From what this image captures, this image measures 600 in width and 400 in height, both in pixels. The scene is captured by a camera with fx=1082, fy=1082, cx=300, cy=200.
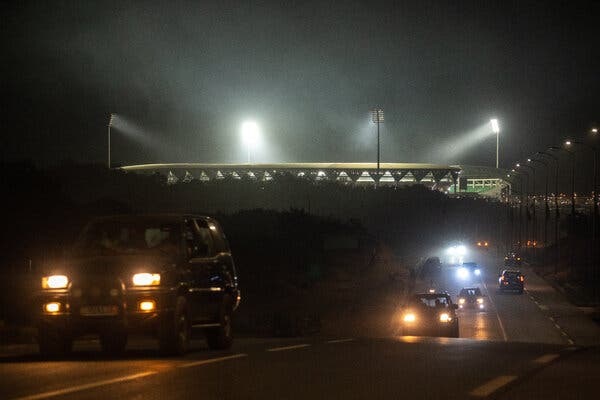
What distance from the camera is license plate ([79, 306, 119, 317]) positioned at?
581 inches

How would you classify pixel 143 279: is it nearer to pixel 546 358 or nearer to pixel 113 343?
pixel 113 343

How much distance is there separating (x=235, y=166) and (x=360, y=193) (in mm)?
41466

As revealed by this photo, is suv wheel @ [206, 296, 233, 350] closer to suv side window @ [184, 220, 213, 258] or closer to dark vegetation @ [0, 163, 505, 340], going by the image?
suv side window @ [184, 220, 213, 258]

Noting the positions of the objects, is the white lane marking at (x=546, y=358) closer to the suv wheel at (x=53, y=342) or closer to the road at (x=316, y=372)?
the road at (x=316, y=372)

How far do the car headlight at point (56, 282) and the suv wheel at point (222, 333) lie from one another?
2970 millimetres

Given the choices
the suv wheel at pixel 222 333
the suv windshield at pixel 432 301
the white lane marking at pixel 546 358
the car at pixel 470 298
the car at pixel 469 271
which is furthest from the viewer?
the car at pixel 469 271

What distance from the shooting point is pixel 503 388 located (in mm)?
11906

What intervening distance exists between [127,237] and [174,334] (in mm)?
2231

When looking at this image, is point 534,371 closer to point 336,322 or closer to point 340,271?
point 336,322

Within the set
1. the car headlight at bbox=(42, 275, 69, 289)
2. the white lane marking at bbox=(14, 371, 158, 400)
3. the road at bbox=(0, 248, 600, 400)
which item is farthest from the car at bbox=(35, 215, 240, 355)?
the white lane marking at bbox=(14, 371, 158, 400)

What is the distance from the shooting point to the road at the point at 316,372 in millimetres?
11320

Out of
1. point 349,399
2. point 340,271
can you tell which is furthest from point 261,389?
point 340,271

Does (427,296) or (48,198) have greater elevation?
(48,198)

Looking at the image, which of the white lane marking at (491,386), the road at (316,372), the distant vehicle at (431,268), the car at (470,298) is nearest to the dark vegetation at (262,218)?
the road at (316,372)
